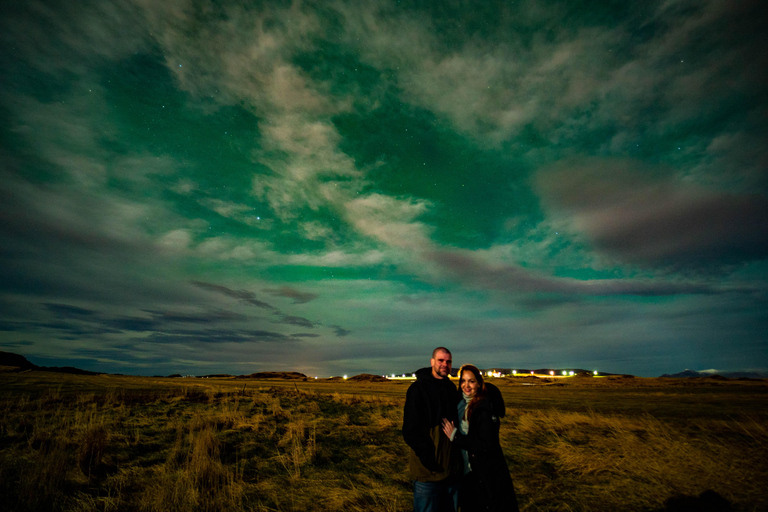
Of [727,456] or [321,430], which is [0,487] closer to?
[321,430]

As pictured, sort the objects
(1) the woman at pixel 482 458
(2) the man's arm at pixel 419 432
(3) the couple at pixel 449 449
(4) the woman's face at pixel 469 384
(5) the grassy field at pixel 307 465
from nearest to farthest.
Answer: (2) the man's arm at pixel 419 432, (3) the couple at pixel 449 449, (1) the woman at pixel 482 458, (4) the woman's face at pixel 469 384, (5) the grassy field at pixel 307 465

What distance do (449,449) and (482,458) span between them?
0.37 metres

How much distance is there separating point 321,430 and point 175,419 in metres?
5.25

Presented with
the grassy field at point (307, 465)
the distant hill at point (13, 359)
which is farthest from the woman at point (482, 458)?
the distant hill at point (13, 359)

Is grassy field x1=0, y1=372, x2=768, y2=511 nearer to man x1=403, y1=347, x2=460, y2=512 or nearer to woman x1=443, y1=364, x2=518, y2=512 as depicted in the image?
woman x1=443, y1=364, x2=518, y2=512

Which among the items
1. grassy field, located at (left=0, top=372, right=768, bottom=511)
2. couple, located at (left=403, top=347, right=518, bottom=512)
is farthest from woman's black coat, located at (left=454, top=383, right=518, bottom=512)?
grassy field, located at (left=0, top=372, right=768, bottom=511)

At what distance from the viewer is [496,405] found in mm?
4020

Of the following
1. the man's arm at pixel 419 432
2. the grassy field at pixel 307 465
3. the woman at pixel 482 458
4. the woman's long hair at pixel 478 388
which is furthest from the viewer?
the grassy field at pixel 307 465

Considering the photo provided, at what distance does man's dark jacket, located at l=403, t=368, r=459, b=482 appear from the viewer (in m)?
3.59

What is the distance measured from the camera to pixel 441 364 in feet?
12.6

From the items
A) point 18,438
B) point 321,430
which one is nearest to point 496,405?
point 321,430

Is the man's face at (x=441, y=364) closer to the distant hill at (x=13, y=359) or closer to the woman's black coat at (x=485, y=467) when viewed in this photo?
the woman's black coat at (x=485, y=467)

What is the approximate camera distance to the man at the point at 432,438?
362 centimetres

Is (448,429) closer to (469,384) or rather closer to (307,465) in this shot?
(469,384)
